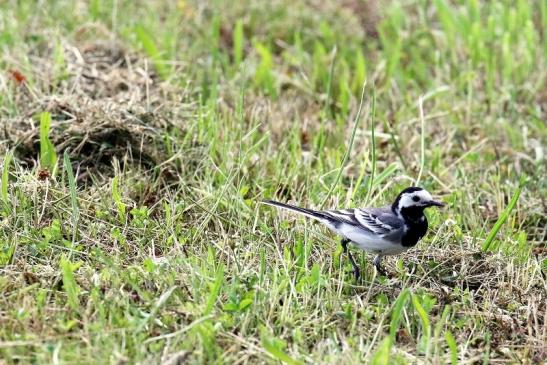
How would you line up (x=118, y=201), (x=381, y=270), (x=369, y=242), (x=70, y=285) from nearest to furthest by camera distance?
(x=70, y=285) < (x=369, y=242) < (x=381, y=270) < (x=118, y=201)

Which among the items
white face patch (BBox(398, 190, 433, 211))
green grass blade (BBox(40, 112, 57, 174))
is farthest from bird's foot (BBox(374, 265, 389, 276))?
green grass blade (BBox(40, 112, 57, 174))

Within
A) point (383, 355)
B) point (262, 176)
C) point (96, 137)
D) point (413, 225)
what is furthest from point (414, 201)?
point (96, 137)

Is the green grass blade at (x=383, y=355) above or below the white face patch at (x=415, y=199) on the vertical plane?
below

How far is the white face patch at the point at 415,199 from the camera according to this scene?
4809 millimetres

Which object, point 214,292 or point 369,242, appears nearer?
point 214,292

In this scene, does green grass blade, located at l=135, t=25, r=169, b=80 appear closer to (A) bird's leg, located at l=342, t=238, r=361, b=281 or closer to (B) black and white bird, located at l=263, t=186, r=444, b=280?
(B) black and white bird, located at l=263, t=186, r=444, b=280

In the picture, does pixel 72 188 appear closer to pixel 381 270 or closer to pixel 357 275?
pixel 357 275

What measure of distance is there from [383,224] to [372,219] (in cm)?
9

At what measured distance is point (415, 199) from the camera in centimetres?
482

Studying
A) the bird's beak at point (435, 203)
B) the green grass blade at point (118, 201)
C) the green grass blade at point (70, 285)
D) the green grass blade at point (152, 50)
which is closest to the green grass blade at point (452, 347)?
the bird's beak at point (435, 203)

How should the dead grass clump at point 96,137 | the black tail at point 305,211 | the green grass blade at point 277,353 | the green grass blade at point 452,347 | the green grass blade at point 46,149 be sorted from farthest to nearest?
the dead grass clump at point 96,137
the green grass blade at point 46,149
the black tail at point 305,211
the green grass blade at point 452,347
the green grass blade at point 277,353

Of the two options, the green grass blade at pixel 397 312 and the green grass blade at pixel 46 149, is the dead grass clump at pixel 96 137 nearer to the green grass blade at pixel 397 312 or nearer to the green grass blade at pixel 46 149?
the green grass blade at pixel 46 149

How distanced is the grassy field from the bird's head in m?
0.35

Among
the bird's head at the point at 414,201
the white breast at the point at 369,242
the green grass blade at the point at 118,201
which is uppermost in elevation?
the bird's head at the point at 414,201
